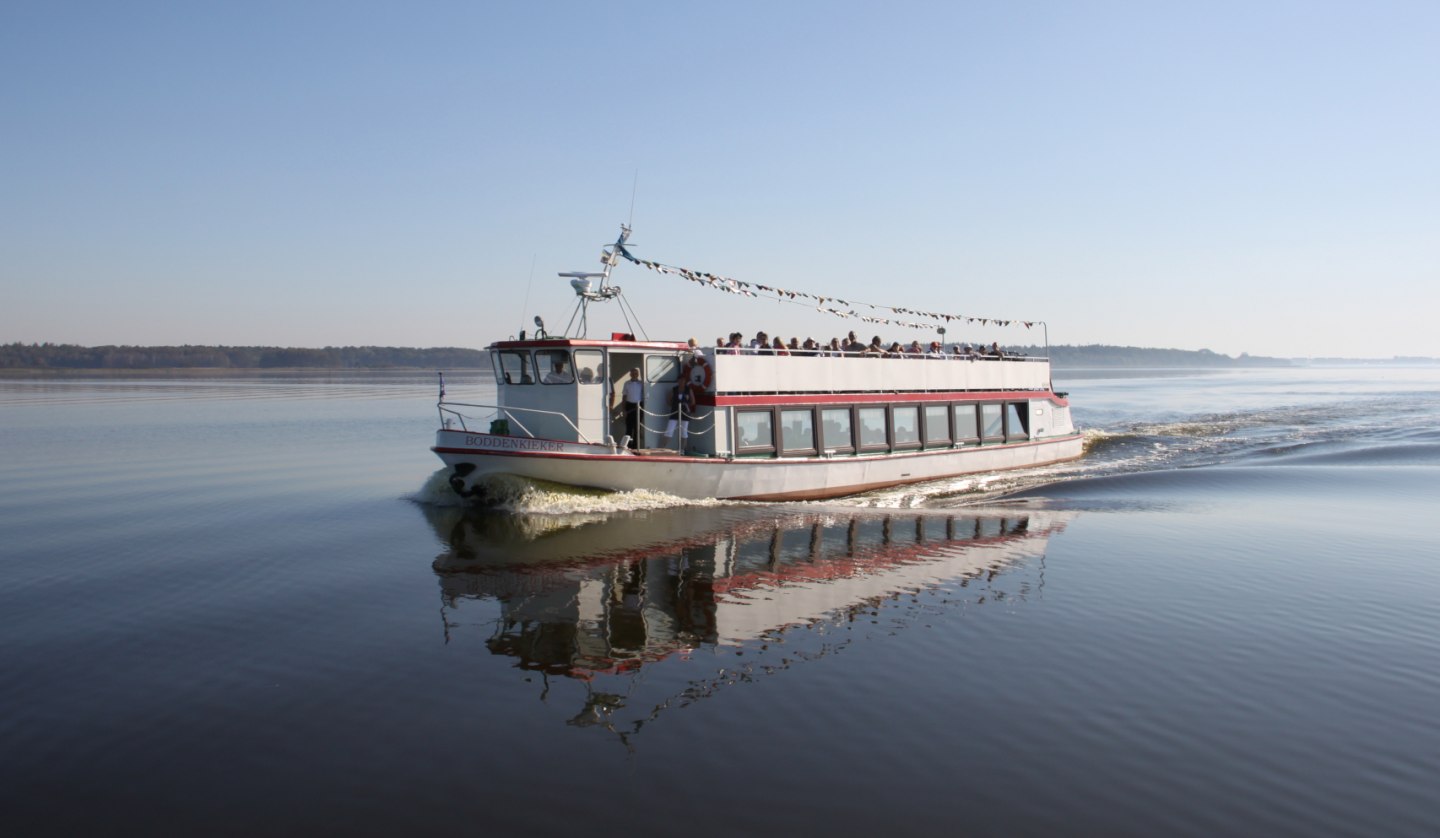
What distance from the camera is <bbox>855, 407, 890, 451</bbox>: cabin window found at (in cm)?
2567

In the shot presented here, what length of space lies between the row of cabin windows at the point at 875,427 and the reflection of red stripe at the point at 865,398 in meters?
0.17

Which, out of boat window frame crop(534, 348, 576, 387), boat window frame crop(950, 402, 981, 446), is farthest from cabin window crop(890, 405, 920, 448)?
boat window frame crop(534, 348, 576, 387)

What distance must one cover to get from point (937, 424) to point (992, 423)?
3055mm

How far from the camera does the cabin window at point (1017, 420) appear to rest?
3061 centimetres

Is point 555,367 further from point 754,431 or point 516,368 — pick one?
point 754,431

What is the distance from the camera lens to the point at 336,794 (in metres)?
7.56

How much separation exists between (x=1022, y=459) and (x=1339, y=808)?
23738 mm

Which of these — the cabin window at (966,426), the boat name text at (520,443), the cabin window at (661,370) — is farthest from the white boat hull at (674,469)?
the cabin window at (661,370)

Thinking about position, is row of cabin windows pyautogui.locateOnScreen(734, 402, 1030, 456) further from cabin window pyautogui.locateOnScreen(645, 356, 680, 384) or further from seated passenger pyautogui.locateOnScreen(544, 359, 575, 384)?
seated passenger pyautogui.locateOnScreen(544, 359, 575, 384)

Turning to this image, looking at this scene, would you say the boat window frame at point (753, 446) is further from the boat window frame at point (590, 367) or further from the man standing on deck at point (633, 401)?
the boat window frame at point (590, 367)

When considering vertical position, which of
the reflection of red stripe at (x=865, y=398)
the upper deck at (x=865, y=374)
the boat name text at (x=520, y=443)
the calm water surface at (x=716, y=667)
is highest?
the upper deck at (x=865, y=374)

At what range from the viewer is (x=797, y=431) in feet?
79.6

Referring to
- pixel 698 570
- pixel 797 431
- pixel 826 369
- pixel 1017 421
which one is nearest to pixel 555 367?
pixel 797 431

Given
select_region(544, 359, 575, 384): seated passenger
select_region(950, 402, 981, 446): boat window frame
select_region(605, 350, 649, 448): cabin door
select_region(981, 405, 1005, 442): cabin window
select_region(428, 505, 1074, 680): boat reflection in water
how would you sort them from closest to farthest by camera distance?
select_region(428, 505, 1074, 680): boat reflection in water
select_region(544, 359, 575, 384): seated passenger
select_region(605, 350, 649, 448): cabin door
select_region(950, 402, 981, 446): boat window frame
select_region(981, 405, 1005, 442): cabin window
